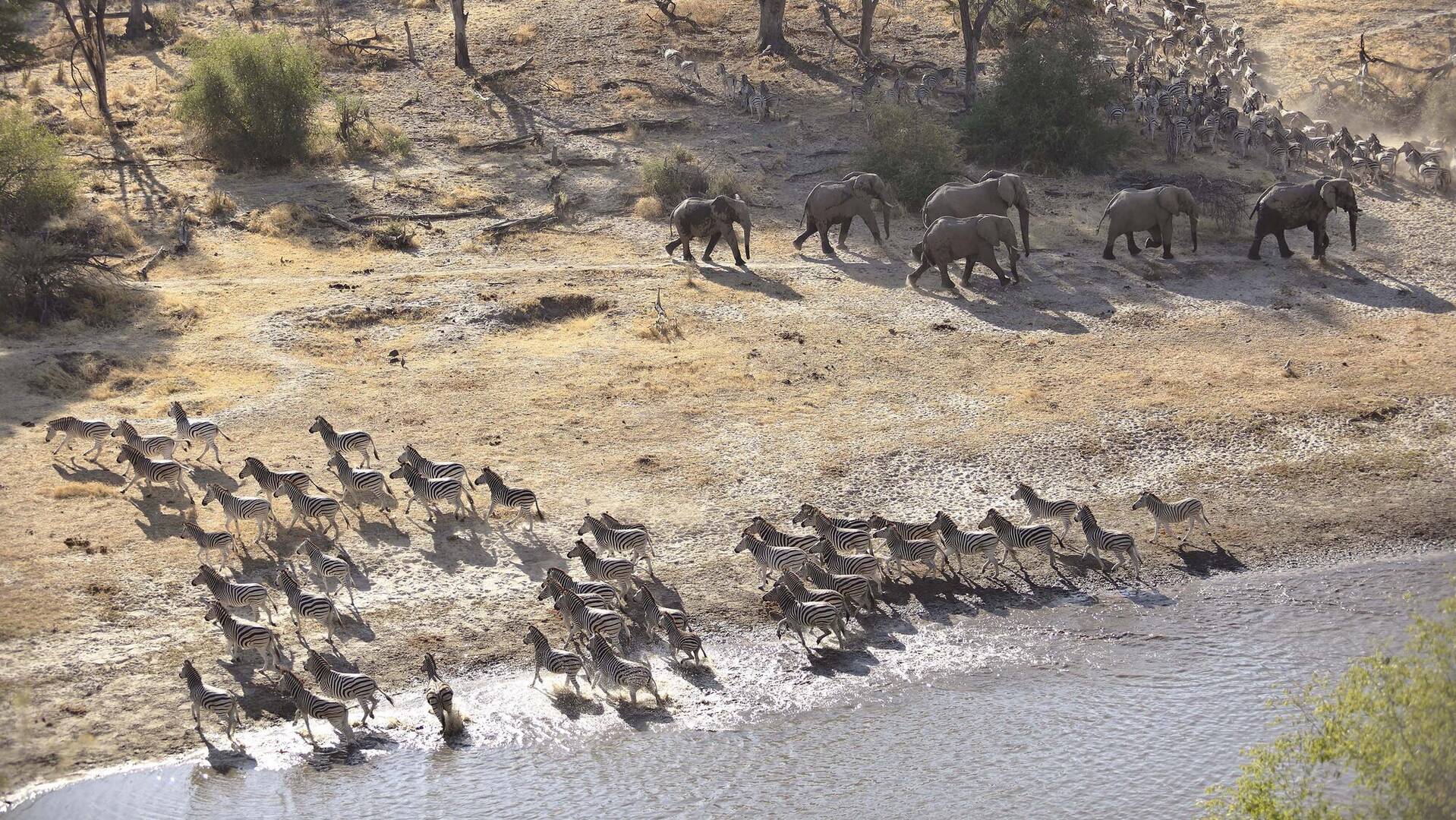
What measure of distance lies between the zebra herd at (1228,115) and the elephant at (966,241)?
9.36 m

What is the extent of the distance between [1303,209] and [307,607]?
20994 millimetres

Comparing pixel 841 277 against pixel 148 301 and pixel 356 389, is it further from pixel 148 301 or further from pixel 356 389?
pixel 148 301

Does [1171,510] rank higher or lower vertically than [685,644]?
higher

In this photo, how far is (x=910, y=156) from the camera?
3162 centimetres

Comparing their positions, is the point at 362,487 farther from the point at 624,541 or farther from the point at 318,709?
the point at 318,709

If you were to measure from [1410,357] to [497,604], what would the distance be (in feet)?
52.5

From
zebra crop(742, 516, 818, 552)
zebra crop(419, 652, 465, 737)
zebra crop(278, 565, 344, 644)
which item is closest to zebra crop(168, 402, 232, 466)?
zebra crop(278, 565, 344, 644)

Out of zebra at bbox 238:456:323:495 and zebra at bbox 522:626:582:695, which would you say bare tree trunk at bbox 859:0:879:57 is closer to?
zebra at bbox 238:456:323:495

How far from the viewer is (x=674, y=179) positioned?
30.9m

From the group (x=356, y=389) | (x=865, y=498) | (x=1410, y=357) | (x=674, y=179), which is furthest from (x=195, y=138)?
(x=1410, y=357)

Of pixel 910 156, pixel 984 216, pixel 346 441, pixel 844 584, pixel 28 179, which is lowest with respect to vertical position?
pixel 844 584

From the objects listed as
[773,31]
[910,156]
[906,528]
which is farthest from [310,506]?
[773,31]

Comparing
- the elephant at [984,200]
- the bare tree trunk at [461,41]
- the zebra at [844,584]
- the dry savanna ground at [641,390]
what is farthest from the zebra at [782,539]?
the bare tree trunk at [461,41]

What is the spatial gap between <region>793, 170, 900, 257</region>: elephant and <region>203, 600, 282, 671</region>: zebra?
16342 millimetres
